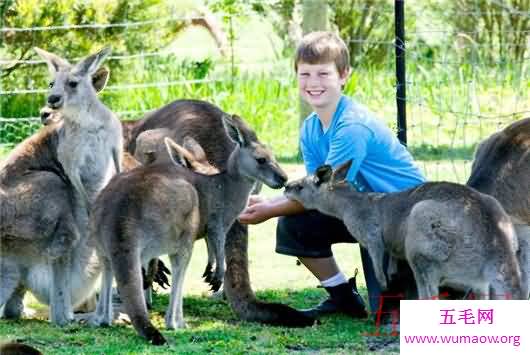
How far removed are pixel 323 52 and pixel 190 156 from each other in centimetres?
92

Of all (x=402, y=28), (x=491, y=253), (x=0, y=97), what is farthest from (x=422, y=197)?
(x=0, y=97)

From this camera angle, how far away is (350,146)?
6.07m

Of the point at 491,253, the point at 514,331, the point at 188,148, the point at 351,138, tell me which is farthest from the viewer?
the point at 188,148

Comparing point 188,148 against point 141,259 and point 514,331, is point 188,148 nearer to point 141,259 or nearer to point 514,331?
point 141,259

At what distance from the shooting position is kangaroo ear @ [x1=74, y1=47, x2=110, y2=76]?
261 inches

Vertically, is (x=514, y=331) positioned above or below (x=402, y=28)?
below

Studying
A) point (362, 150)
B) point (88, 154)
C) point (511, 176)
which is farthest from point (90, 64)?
point (511, 176)

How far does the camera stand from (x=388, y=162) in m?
6.26

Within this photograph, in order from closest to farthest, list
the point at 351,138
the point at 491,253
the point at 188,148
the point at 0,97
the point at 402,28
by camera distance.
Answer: the point at 491,253 → the point at 351,138 → the point at 188,148 → the point at 402,28 → the point at 0,97

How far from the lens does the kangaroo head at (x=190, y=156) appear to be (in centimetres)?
638

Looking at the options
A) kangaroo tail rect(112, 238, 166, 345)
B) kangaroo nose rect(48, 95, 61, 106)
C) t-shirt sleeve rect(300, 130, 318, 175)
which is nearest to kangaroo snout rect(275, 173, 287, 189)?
t-shirt sleeve rect(300, 130, 318, 175)

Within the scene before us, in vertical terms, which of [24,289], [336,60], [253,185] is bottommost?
[24,289]

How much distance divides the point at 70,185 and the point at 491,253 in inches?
89.4

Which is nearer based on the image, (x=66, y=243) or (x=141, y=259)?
(x=141, y=259)
